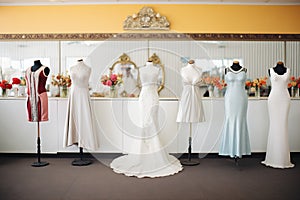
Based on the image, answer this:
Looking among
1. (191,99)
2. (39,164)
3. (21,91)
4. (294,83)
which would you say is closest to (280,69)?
(294,83)

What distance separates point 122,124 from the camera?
5125 mm

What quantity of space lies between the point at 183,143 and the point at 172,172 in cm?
99

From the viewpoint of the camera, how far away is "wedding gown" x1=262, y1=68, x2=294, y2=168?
15.0 ft

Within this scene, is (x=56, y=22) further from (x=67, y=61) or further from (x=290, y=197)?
(x=290, y=197)

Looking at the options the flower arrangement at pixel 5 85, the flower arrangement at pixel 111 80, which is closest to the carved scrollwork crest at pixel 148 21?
the flower arrangement at pixel 111 80

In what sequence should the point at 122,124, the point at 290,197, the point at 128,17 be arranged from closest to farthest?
the point at 290,197 → the point at 122,124 → the point at 128,17

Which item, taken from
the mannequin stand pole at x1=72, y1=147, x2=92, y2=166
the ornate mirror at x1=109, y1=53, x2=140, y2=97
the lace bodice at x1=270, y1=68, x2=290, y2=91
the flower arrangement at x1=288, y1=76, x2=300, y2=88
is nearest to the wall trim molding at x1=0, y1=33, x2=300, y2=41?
the ornate mirror at x1=109, y1=53, x2=140, y2=97

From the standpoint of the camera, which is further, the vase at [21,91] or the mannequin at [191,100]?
the vase at [21,91]

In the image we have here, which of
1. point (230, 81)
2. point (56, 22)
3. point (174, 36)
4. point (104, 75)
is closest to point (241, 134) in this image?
point (230, 81)

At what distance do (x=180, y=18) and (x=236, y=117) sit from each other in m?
2.18

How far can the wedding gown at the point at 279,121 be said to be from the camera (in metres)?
4.58

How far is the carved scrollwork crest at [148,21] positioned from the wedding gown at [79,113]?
1.47 meters

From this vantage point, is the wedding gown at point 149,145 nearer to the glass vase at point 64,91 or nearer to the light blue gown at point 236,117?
the light blue gown at point 236,117

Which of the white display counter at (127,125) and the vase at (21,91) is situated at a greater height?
the vase at (21,91)
